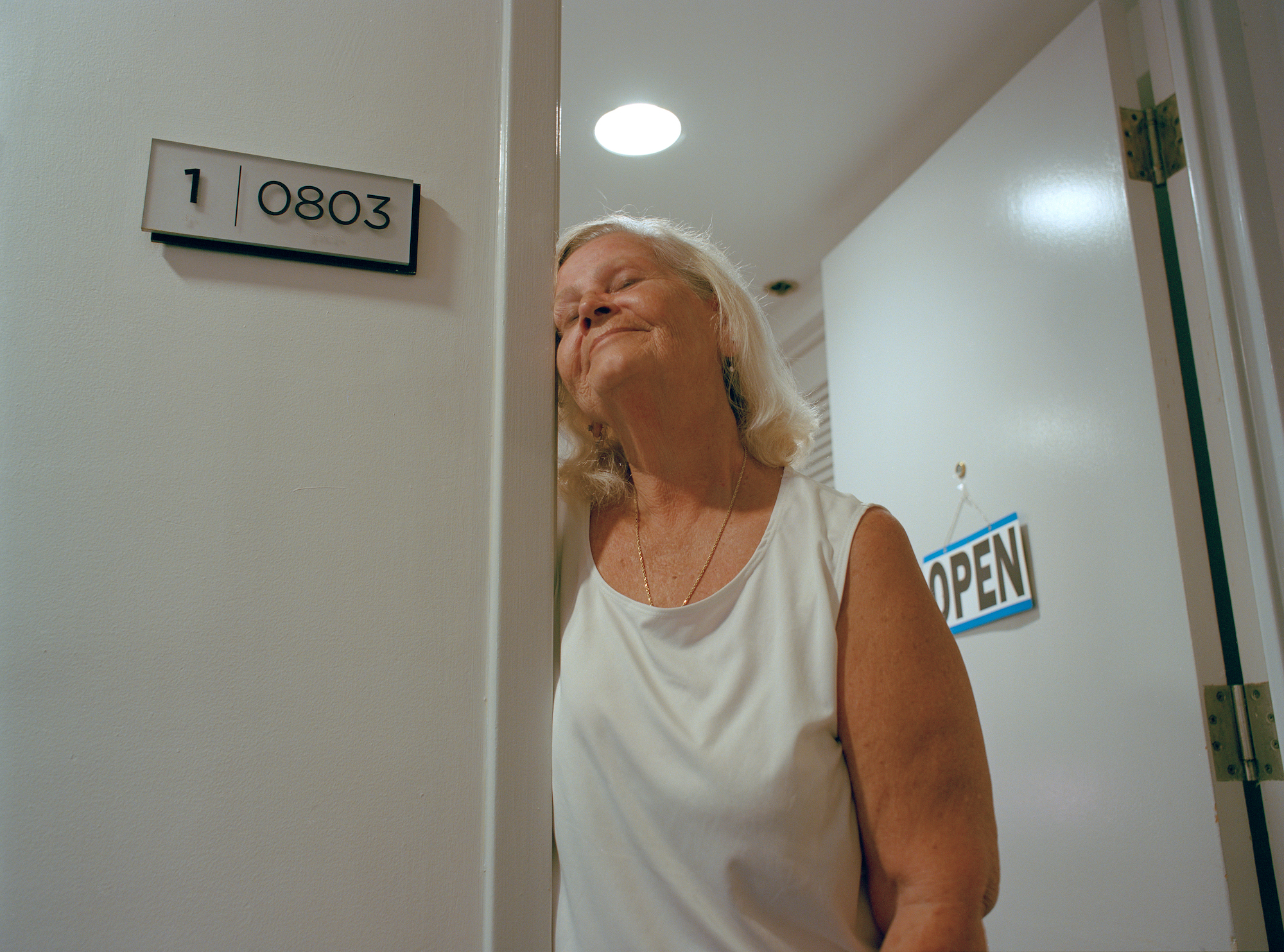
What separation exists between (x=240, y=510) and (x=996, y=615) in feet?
4.47

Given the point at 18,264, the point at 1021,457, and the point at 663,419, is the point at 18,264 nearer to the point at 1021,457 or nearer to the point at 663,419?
the point at 663,419

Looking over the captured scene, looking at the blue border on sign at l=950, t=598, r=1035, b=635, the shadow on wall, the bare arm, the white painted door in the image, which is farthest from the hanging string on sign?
the shadow on wall

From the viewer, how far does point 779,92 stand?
210 cm

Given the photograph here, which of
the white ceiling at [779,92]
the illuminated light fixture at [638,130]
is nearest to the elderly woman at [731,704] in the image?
the white ceiling at [779,92]

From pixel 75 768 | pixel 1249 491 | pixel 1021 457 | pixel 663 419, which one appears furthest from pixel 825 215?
pixel 75 768

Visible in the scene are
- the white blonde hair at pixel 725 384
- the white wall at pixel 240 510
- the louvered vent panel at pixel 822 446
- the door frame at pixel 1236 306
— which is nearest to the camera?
the white wall at pixel 240 510

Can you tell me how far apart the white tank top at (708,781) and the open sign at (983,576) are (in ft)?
2.45

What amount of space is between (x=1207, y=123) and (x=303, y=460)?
137cm

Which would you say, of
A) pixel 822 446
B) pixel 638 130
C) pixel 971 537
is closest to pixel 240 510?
pixel 971 537

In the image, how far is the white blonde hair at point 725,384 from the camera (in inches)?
45.4

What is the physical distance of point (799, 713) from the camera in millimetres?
877

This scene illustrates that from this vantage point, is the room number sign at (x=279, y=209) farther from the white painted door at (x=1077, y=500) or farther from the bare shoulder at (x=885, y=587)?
the white painted door at (x=1077, y=500)

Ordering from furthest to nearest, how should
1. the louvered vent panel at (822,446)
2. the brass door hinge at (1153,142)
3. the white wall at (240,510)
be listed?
the louvered vent panel at (822,446)
the brass door hinge at (1153,142)
the white wall at (240,510)

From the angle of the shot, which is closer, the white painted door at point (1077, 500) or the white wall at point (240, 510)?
the white wall at point (240, 510)
